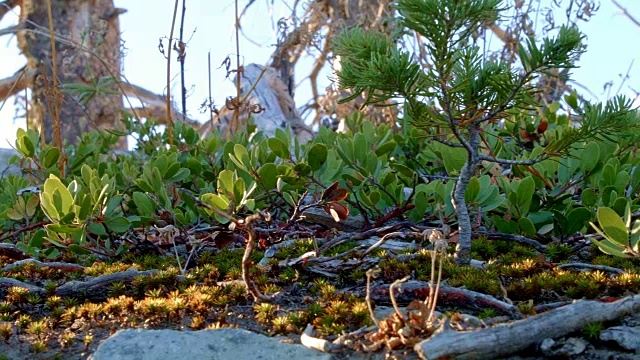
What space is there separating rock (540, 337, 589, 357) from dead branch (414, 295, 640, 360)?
2cm

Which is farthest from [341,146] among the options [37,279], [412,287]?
[37,279]

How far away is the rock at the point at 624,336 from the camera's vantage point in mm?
1932

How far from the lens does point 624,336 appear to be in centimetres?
196

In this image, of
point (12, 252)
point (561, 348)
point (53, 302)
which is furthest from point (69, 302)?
point (561, 348)

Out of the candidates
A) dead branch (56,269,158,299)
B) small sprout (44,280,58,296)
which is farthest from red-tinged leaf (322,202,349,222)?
small sprout (44,280,58,296)

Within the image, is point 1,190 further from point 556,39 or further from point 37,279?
point 556,39

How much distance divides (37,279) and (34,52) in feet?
32.1

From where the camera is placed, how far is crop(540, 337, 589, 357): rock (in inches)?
73.6

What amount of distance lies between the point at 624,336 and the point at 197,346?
1.11 meters

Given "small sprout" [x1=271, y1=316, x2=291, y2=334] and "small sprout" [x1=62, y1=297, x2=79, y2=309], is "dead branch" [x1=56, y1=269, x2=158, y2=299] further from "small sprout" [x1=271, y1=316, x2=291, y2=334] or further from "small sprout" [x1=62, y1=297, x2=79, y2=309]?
"small sprout" [x1=271, y1=316, x2=291, y2=334]

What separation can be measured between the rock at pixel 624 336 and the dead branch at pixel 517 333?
4 cm

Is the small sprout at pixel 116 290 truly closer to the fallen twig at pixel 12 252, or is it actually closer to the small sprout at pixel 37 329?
the small sprout at pixel 37 329

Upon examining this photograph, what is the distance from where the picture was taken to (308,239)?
318 cm

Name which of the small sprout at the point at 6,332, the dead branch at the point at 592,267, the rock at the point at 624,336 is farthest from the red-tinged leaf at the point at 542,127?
the small sprout at the point at 6,332
